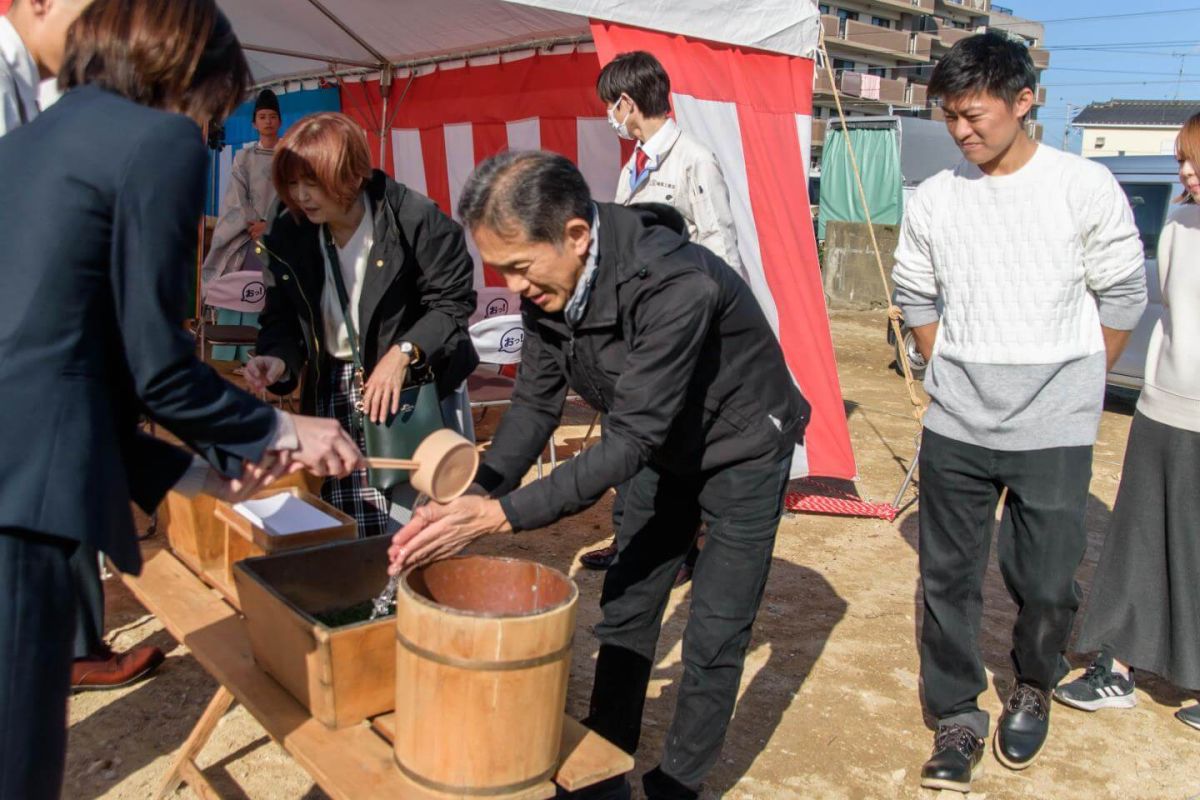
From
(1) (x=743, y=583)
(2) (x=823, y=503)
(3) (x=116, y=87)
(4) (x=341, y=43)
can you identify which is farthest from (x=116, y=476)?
(4) (x=341, y=43)

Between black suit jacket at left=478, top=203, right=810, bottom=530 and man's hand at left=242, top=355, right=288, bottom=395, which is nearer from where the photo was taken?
black suit jacket at left=478, top=203, right=810, bottom=530

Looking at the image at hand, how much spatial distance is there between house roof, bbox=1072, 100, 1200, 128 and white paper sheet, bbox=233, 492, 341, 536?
41128mm

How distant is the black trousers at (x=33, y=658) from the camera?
1.36 m

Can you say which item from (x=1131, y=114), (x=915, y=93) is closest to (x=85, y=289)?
(x=1131, y=114)

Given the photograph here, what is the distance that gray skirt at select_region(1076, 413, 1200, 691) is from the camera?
3129mm

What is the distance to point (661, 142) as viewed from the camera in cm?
379

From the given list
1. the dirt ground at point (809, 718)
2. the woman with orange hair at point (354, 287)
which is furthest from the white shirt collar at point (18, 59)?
the dirt ground at point (809, 718)

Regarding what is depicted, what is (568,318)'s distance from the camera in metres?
2.06

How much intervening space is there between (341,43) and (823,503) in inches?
192

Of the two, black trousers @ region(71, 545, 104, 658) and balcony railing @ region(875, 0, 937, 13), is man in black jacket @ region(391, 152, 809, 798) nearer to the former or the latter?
black trousers @ region(71, 545, 104, 658)

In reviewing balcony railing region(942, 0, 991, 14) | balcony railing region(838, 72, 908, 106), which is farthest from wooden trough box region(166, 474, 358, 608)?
balcony railing region(942, 0, 991, 14)

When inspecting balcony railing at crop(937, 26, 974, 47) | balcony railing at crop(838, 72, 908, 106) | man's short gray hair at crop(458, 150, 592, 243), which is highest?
balcony railing at crop(937, 26, 974, 47)

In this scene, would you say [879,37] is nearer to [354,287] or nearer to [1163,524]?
[1163,524]

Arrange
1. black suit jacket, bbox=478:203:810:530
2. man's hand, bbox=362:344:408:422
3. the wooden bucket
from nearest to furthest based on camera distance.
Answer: the wooden bucket < black suit jacket, bbox=478:203:810:530 < man's hand, bbox=362:344:408:422
